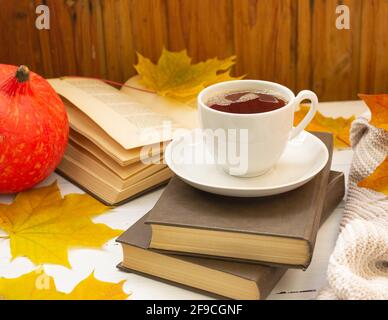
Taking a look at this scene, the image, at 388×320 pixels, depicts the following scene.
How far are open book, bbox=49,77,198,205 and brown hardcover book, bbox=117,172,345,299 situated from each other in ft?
0.50

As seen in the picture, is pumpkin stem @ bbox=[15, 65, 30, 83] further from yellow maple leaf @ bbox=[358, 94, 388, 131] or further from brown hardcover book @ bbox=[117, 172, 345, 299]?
yellow maple leaf @ bbox=[358, 94, 388, 131]

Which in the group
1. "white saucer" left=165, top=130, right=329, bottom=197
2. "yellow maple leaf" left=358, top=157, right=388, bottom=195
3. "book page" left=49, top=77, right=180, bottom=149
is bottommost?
"yellow maple leaf" left=358, top=157, right=388, bottom=195

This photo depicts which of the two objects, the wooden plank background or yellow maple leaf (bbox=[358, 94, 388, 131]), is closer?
yellow maple leaf (bbox=[358, 94, 388, 131])

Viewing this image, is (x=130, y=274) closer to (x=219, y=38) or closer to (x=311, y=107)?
(x=311, y=107)

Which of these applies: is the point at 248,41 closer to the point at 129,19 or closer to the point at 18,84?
the point at 129,19

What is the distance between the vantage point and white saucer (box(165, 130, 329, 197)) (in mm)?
779

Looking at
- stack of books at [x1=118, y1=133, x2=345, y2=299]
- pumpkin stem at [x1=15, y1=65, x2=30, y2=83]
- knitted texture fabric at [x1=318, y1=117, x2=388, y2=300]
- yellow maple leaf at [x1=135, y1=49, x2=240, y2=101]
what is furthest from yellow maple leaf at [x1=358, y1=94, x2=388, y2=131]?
pumpkin stem at [x1=15, y1=65, x2=30, y2=83]

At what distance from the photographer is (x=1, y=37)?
1218mm

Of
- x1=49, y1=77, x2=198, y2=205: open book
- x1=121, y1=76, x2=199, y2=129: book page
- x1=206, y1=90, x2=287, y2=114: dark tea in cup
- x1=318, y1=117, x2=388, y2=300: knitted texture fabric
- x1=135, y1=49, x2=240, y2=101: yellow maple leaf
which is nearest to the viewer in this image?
x1=318, y1=117, x2=388, y2=300: knitted texture fabric

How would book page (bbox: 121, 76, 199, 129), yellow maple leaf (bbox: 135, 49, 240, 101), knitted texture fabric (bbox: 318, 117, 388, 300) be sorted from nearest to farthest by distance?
knitted texture fabric (bbox: 318, 117, 388, 300)
book page (bbox: 121, 76, 199, 129)
yellow maple leaf (bbox: 135, 49, 240, 101)

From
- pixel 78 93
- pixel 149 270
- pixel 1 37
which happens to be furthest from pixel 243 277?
pixel 1 37

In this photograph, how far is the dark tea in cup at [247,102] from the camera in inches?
31.9

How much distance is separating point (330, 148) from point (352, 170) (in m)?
0.05

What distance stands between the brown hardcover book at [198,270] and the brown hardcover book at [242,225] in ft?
0.04
